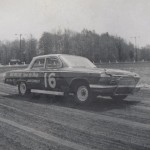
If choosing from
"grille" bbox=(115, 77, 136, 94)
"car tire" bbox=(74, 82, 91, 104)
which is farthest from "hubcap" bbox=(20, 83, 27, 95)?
"grille" bbox=(115, 77, 136, 94)

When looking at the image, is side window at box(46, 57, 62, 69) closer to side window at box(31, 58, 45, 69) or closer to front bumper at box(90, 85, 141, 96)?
side window at box(31, 58, 45, 69)

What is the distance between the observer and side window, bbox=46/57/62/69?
35.8 feet

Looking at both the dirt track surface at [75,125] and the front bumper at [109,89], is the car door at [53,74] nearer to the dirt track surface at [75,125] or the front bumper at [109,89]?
the dirt track surface at [75,125]

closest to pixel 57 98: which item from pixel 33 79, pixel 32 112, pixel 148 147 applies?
pixel 33 79

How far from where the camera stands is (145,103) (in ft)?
31.9

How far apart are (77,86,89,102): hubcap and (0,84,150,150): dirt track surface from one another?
327 mm

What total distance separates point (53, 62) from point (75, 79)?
1423 mm

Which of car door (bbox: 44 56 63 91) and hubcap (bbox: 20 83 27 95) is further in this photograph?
hubcap (bbox: 20 83 27 95)

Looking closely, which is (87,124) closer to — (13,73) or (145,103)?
(145,103)

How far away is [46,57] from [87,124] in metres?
5.08

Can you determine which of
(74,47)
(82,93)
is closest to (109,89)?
(82,93)

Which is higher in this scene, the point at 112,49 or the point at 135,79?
the point at 112,49

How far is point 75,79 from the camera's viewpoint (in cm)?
1020

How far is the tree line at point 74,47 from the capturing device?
10006 centimetres
